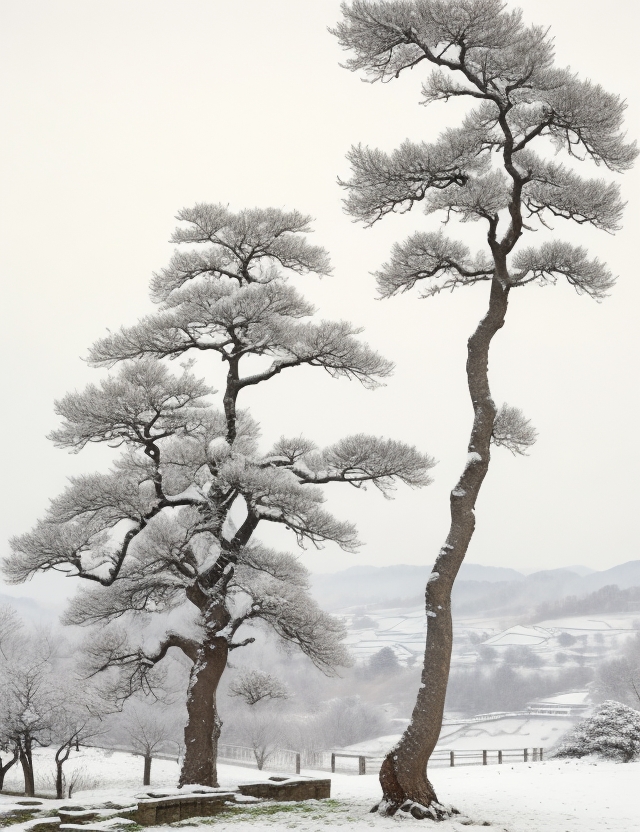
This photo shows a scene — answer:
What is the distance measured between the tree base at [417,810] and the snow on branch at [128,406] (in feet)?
20.1

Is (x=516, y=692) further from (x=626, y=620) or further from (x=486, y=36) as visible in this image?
(x=486, y=36)

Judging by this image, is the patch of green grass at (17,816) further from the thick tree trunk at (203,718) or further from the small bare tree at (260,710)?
the small bare tree at (260,710)

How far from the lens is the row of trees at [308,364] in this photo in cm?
895

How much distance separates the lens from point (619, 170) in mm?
9500

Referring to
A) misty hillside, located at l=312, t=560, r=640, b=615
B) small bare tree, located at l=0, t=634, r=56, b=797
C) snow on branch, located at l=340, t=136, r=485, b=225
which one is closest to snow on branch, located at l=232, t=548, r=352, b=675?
snow on branch, located at l=340, t=136, r=485, b=225

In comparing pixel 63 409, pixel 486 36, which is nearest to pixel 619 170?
pixel 486 36

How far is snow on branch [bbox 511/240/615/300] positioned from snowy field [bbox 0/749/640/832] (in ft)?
21.5

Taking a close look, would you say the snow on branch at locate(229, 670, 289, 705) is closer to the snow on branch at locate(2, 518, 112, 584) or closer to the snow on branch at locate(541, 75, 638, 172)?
the snow on branch at locate(2, 518, 112, 584)

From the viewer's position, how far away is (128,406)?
426 inches

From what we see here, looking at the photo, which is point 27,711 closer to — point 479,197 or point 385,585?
point 479,197

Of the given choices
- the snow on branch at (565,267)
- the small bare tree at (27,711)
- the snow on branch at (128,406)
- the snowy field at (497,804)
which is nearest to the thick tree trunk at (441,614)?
the snowy field at (497,804)

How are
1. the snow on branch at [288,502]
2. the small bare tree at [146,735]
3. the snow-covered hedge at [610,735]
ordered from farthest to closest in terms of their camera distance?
the small bare tree at [146,735] < the snow-covered hedge at [610,735] < the snow on branch at [288,502]

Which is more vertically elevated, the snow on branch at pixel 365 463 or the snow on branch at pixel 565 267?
the snow on branch at pixel 565 267

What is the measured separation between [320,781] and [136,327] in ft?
23.6
